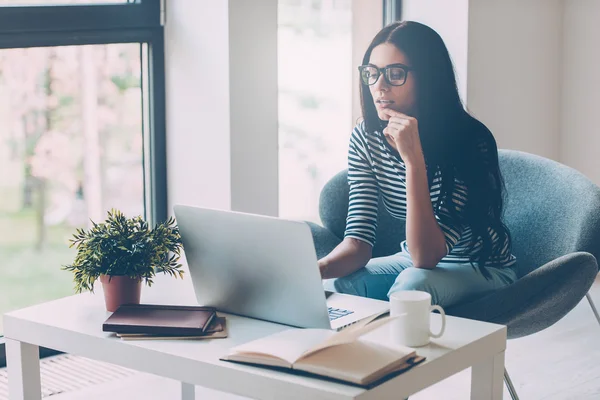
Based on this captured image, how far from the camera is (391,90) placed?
86.6 inches

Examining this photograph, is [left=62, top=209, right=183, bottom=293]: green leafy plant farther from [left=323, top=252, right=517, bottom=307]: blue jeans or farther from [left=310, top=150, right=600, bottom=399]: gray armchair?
[left=310, top=150, right=600, bottom=399]: gray armchair

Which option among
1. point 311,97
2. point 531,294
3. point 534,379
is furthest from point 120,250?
point 311,97

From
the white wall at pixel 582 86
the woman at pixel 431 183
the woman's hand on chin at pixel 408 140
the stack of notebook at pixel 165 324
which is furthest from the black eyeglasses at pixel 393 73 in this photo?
the white wall at pixel 582 86

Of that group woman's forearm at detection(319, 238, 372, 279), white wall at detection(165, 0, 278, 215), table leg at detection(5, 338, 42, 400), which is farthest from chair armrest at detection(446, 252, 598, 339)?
white wall at detection(165, 0, 278, 215)

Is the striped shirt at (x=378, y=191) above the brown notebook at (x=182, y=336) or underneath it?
above

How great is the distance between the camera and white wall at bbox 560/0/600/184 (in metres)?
4.22

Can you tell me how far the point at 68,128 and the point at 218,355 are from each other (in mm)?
1655

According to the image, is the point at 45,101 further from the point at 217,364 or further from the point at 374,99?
the point at 217,364

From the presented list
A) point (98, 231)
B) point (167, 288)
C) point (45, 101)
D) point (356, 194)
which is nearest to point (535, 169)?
point (356, 194)

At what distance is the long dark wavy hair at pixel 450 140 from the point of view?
219 cm

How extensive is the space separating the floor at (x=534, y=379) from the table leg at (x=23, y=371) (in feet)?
2.77

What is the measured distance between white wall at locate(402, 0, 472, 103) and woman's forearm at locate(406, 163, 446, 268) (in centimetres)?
184

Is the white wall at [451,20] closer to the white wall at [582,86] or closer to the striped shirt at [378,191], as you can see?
the white wall at [582,86]

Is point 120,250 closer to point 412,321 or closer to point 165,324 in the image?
point 165,324
